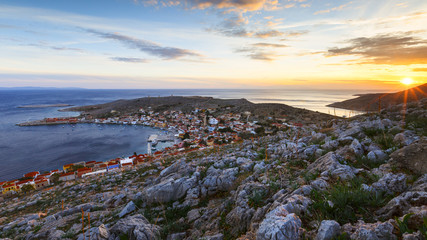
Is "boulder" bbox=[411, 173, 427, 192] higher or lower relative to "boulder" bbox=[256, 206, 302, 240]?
higher

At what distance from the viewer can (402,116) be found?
9562 mm

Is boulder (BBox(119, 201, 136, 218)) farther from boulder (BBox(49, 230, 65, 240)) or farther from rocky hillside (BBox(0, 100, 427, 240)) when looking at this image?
boulder (BBox(49, 230, 65, 240))

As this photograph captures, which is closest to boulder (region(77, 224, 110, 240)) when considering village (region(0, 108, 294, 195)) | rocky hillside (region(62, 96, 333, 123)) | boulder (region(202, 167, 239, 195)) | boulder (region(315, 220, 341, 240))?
boulder (region(202, 167, 239, 195))

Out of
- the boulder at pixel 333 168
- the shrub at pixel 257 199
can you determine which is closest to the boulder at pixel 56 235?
the shrub at pixel 257 199

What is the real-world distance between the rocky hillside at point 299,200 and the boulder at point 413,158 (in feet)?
0.05

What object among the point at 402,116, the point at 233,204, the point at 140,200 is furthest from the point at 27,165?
the point at 402,116

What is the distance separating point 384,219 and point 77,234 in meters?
8.76

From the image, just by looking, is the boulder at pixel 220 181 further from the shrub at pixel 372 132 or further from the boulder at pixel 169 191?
the shrub at pixel 372 132

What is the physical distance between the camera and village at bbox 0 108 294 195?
25067 mm

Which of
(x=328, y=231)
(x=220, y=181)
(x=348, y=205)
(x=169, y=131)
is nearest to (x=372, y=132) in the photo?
(x=348, y=205)

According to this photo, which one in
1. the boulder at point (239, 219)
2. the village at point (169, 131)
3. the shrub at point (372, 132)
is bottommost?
the village at point (169, 131)

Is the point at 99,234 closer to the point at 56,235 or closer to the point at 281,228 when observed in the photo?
the point at 56,235

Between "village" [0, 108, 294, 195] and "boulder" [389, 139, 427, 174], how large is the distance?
22949 millimetres

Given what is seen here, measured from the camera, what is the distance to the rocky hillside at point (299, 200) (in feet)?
9.48
